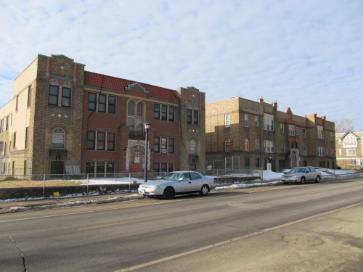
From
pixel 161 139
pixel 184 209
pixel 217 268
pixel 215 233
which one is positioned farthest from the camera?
pixel 161 139

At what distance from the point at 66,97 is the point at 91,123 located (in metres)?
3.43

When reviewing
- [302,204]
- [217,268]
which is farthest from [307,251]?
[302,204]

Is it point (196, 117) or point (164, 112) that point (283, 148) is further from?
point (164, 112)

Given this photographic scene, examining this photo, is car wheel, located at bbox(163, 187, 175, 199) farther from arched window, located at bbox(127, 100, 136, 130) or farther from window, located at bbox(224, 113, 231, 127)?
window, located at bbox(224, 113, 231, 127)

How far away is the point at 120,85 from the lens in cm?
3850

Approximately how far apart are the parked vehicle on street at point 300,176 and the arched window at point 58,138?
1953cm

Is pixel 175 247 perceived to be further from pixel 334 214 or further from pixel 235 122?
pixel 235 122

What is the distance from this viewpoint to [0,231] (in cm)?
1052

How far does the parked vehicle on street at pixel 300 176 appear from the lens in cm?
3099

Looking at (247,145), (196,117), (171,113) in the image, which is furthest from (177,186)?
(247,145)

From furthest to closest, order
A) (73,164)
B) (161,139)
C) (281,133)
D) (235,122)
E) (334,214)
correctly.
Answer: (281,133), (235,122), (161,139), (73,164), (334,214)

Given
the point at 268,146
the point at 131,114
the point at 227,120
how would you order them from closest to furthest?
1. the point at 131,114
2. the point at 227,120
3. the point at 268,146

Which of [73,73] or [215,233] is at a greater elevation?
[73,73]

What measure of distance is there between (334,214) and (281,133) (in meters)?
49.4
